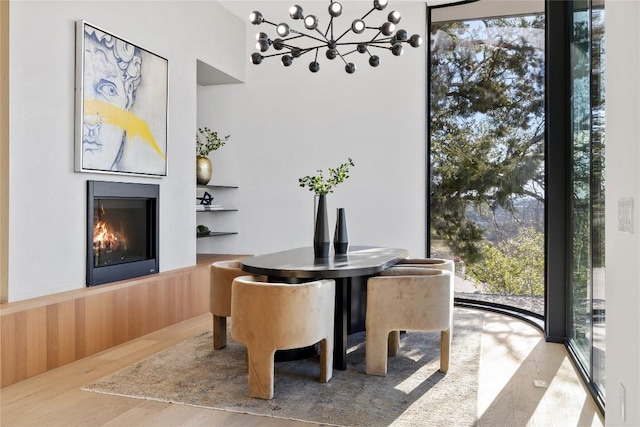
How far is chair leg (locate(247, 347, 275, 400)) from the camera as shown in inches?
104

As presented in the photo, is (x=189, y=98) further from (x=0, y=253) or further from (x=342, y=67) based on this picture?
(x=0, y=253)

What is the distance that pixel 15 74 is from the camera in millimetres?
3117

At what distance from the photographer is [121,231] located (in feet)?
13.7

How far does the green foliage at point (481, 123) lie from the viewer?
15.8ft

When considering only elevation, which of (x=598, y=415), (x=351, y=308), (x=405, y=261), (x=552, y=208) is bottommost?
(x=598, y=415)

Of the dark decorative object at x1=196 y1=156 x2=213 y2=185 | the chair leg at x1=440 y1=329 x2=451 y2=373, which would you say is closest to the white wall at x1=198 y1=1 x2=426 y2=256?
the dark decorative object at x1=196 y1=156 x2=213 y2=185

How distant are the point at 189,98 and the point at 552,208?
3.45 m

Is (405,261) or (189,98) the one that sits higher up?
(189,98)

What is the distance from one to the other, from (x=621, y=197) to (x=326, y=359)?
69.2 inches

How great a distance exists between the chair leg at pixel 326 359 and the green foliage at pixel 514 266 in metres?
2.58

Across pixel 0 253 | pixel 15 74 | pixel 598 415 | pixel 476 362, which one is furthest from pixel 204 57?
pixel 598 415

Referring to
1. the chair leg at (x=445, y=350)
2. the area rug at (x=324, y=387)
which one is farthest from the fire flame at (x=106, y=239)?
the chair leg at (x=445, y=350)

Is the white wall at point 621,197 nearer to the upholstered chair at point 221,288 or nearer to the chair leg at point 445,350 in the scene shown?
the chair leg at point 445,350

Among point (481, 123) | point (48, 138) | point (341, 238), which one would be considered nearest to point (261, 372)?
point (341, 238)
